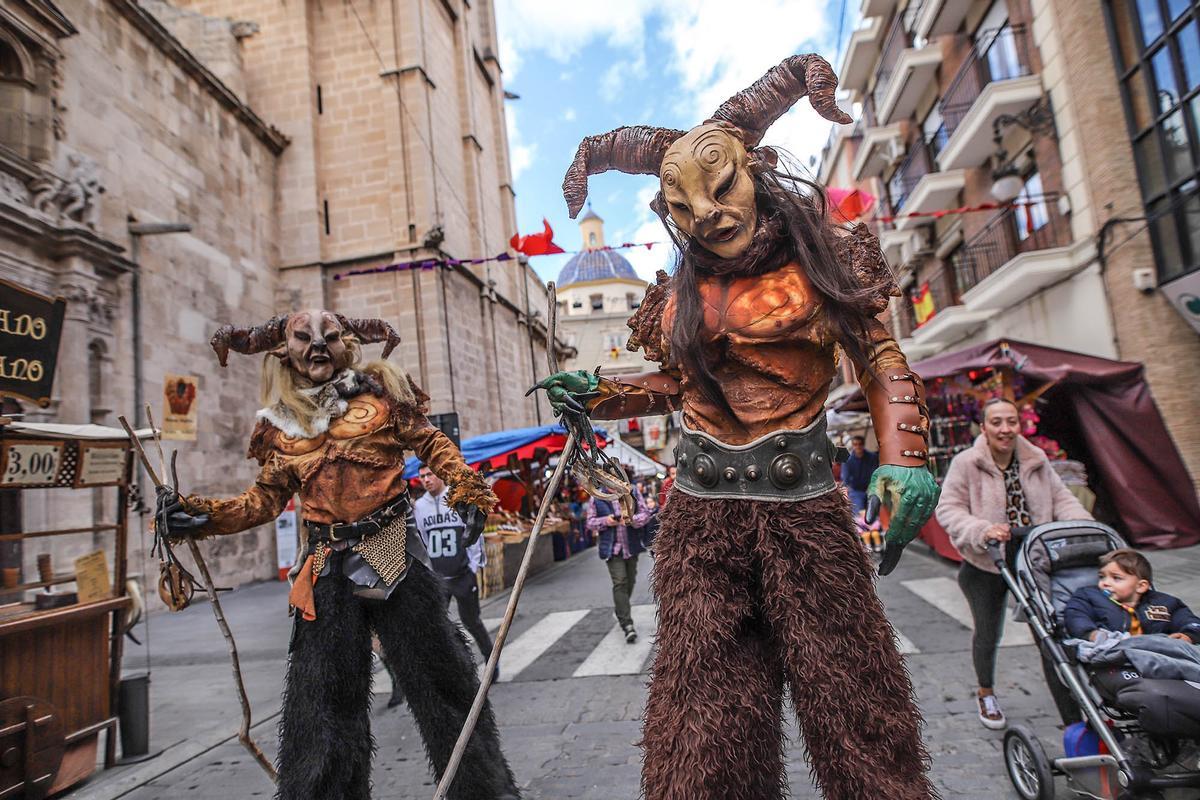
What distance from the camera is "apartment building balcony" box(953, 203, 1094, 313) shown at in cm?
1170

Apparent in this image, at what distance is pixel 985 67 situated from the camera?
13.8m

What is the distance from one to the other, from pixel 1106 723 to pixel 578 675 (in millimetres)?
3520

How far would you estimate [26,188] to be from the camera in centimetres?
916

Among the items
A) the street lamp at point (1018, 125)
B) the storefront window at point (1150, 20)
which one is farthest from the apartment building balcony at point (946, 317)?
the storefront window at point (1150, 20)

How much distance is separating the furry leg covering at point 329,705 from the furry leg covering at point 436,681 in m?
0.13

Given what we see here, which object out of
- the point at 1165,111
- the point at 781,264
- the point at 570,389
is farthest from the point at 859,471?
the point at 570,389

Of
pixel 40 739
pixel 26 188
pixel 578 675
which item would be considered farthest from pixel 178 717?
pixel 26 188

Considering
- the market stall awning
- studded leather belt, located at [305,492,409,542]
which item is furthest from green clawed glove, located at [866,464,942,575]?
the market stall awning

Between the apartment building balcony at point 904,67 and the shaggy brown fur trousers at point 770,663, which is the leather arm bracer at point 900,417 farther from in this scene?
the apartment building balcony at point 904,67

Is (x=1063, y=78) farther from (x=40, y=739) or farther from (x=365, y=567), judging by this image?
(x=40, y=739)

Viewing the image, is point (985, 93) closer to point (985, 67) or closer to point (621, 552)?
point (985, 67)

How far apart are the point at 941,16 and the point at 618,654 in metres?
15.5

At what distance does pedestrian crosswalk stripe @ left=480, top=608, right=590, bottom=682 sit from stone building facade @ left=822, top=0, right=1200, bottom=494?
8.55 metres

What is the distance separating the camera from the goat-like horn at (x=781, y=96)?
2.06 m
